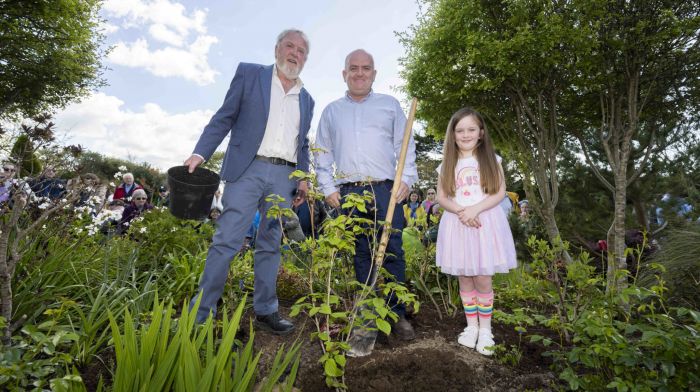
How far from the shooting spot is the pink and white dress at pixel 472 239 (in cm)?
267

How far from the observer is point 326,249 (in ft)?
7.22

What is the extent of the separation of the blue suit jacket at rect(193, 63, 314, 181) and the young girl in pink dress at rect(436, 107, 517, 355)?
53.7 inches

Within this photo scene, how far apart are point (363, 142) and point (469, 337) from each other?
152 centimetres

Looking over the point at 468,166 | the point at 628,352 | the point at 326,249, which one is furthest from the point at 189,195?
the point at 628,352

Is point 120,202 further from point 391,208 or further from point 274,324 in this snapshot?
point 391,208

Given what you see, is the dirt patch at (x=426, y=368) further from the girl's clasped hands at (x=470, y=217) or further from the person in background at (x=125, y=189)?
the person in background at (x=125, y=189)

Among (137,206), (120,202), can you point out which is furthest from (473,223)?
(137,206)

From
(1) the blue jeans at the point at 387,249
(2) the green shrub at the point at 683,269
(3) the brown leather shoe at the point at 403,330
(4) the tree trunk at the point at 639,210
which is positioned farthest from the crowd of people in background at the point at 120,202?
(4) the tree trunk at the point at 639,210

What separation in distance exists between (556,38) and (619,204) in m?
3.44

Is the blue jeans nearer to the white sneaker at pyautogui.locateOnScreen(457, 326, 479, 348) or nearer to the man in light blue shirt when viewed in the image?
the man in light blue shirt

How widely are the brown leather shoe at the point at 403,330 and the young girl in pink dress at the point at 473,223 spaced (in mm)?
326

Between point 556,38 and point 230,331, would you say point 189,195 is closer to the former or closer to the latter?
point 230,331

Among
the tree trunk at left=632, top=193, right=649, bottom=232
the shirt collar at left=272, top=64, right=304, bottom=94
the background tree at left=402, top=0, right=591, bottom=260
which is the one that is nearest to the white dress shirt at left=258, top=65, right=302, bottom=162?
the shirt collar at left=272, top=64, right=304, bottom=94

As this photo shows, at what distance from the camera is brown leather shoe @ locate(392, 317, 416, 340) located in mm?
2793
